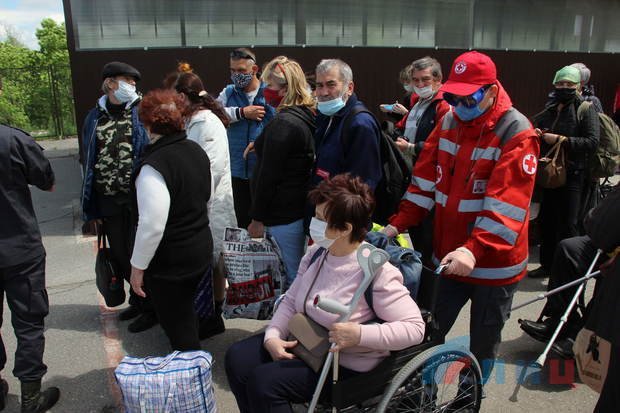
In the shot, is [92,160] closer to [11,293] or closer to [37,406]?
[11,293]

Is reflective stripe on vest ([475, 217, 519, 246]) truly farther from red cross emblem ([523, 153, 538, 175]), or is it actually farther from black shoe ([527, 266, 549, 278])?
black shoe ([527, 266, 549, 278])

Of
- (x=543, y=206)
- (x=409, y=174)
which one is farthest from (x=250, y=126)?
(x=543, y=206)

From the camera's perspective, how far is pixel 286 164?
3094mm

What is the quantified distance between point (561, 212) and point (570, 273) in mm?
1394

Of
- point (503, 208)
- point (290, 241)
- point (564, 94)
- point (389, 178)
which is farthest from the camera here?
point (564, 94)

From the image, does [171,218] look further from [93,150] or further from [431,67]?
[431,67]

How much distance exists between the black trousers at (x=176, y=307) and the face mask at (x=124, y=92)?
1538mm

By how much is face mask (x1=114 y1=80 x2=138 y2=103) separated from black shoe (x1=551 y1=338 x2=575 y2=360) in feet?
11.1

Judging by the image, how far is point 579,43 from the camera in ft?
34.6

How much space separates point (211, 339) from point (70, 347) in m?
1.02

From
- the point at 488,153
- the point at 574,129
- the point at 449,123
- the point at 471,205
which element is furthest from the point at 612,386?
the point at 574,129

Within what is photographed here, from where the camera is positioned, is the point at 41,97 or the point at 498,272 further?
the point at 41,97

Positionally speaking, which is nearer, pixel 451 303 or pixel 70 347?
pixel 451 303

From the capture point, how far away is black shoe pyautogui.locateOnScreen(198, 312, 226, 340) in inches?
145
